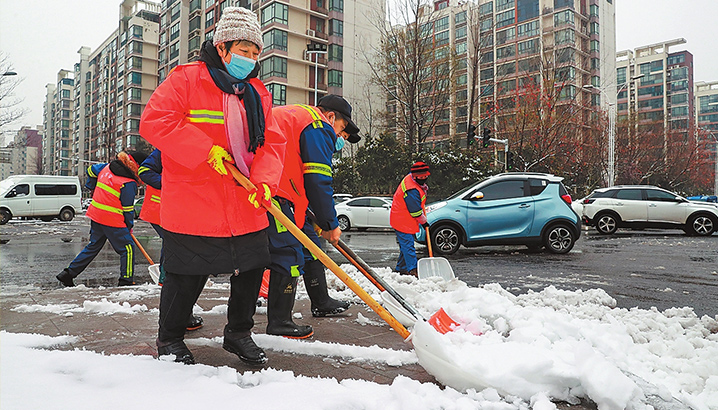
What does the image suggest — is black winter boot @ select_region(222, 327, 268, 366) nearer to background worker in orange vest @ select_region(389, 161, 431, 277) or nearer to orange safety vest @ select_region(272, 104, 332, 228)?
orange safety vest @ select_region(272, 104, 332, 228)

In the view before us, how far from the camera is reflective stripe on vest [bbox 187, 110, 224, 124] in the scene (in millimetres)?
2627

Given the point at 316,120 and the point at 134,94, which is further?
the point at 134,94

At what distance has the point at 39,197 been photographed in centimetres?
2406

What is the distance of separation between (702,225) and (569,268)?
34.5ft

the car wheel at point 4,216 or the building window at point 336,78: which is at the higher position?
the building window at point 336,78

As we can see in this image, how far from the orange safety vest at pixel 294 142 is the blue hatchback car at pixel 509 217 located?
6733 millimetres

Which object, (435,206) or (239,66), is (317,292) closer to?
(239,66)

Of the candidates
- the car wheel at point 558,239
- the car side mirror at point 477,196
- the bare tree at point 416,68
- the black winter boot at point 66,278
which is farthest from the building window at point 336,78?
the black winter boot at point 66,278

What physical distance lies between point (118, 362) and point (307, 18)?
48.6 meters

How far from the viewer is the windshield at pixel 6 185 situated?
901 inches

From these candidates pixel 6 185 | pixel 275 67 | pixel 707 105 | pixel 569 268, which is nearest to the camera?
pixel 569 268

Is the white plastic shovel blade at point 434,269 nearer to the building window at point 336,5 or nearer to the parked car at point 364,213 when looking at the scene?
the parked car at point 364,213

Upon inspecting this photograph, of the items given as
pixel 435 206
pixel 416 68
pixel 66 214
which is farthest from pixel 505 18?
pixel 435 206

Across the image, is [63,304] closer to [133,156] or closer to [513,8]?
[133,156]
